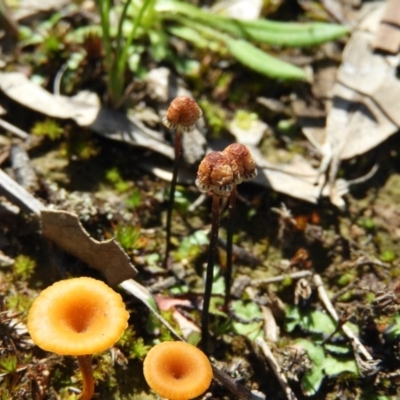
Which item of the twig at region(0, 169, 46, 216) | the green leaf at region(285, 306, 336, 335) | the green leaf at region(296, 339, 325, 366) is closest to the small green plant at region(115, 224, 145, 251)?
the twig at region(0, 169, 46, 216)

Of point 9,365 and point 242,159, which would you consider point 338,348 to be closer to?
point 242,159

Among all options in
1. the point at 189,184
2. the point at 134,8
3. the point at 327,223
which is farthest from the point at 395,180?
the point at 134,8

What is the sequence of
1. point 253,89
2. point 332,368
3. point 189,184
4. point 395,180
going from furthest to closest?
point 253,89, point 395,180, point 189,184, point 332,368

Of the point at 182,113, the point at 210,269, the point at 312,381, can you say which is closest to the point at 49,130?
the point at 182,113

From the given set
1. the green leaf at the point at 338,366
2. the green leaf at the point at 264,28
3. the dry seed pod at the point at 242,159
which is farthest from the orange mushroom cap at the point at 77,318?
the green leaf at the point at 264,28

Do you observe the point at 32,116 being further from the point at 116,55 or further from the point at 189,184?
the point at 189,184

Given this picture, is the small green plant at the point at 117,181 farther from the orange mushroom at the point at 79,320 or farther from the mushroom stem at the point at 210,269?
the orange mushroom at the point at 79,320

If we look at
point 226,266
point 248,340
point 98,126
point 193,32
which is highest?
point 193,32

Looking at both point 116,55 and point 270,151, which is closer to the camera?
point 116,55
